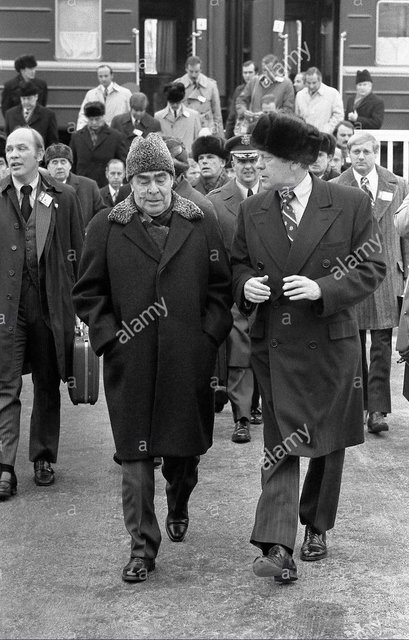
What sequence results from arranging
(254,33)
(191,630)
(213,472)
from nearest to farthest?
(191,630) → (213,472) → (254,33)

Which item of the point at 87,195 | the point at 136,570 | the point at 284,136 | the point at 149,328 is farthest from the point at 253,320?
the point at 87,195

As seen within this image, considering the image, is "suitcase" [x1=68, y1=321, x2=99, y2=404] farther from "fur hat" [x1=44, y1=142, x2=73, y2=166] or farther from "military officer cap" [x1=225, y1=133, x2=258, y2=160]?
"fur hat" [x1=44, y1=142, x2=73, y2=166]

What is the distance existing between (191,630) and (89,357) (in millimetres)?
2392

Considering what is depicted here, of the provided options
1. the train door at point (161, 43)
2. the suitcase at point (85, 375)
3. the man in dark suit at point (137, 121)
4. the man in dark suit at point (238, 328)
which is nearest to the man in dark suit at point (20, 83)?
the man in dark suit at point (137, 121)

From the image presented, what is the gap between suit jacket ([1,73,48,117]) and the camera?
16.2 metres

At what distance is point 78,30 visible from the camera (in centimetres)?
1769

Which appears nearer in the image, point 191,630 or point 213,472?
point 191,630

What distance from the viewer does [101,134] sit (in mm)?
14281

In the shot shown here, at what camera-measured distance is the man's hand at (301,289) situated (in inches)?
211

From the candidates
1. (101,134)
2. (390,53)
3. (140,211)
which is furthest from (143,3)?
(140,211)

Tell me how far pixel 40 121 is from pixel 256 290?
34.5ft

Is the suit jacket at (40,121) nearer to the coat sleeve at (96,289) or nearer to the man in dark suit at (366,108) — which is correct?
the man in dark suit at (366,108)

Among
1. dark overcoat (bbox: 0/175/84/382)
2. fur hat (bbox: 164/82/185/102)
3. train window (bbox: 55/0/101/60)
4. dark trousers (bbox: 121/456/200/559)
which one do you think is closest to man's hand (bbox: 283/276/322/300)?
dark trousers (bbox: 121/456/200/559)

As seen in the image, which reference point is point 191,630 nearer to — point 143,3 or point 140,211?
point 140,211
